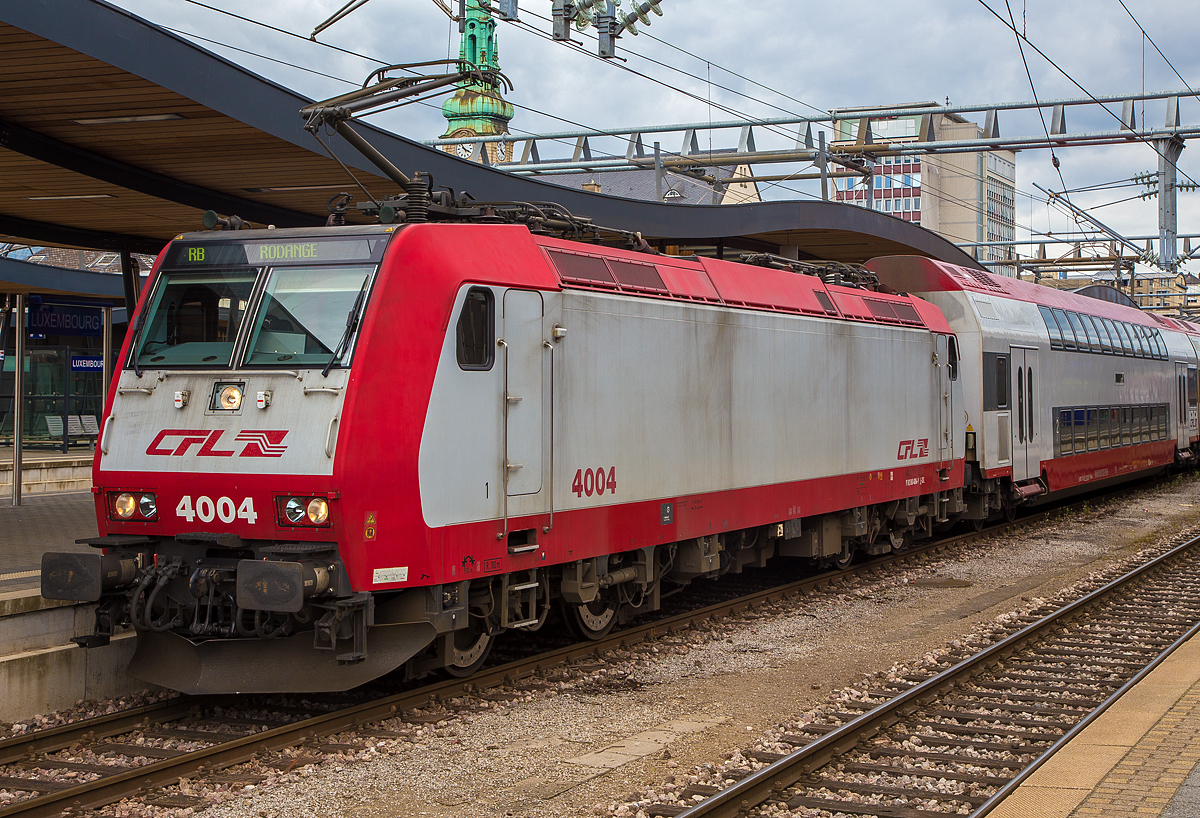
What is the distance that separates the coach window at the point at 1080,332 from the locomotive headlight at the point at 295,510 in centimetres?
1825

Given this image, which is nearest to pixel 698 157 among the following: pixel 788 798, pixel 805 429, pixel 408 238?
pixel 805 429

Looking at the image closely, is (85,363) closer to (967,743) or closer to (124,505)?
(124,505)

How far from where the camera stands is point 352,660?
737 cm

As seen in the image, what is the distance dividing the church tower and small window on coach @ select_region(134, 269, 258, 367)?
345 centimetres

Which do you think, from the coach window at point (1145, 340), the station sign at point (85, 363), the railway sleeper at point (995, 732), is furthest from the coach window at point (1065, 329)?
the station sign at point (85, 363)

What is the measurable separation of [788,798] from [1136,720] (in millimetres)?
2663

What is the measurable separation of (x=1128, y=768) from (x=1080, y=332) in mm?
17417

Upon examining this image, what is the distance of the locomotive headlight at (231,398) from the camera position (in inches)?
306

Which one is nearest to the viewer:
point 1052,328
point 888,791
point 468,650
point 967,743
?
point 888,791

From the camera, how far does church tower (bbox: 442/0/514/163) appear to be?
→ 502 inches

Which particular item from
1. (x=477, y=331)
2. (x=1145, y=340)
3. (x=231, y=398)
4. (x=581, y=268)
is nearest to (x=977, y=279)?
Answer: (x=1145, y=340)

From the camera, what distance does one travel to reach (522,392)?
8594 millimetres

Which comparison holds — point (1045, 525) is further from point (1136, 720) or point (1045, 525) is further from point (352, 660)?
point (352, 660)

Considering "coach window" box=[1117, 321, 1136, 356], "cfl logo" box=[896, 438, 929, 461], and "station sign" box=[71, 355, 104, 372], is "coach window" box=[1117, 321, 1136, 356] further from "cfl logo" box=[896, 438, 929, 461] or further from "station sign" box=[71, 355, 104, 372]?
"station sign" box=[71, 355, 104, 372]
